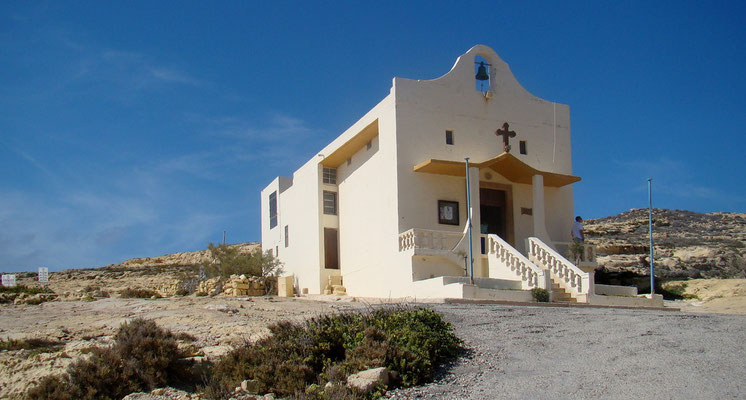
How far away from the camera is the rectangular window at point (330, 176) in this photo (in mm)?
29484

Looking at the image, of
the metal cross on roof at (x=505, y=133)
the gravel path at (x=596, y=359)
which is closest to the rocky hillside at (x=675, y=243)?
the metal cross on roof at (x=505, y=133)

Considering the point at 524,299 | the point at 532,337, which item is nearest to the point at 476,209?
the point at 524,299

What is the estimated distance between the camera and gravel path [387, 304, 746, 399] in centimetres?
954

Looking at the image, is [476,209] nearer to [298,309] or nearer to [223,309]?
[298,309]

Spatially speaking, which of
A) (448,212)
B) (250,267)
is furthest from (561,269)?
(250,267)

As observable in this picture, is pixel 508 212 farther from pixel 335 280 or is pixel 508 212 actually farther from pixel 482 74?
pixel 335 280

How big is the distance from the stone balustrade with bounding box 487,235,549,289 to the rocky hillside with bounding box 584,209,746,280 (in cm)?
665

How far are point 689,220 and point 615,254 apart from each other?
14.0 m

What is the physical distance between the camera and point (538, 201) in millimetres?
24031

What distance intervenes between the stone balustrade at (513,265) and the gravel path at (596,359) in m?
5.84

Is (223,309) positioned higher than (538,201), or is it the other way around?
(538,201)

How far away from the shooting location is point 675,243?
37.6 meters

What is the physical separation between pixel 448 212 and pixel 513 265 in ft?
10.9

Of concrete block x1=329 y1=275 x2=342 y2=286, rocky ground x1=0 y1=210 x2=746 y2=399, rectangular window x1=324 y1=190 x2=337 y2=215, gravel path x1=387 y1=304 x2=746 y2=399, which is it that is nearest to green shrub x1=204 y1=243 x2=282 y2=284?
rectangular window x1=324 y1=190 x2=337 y2=215
